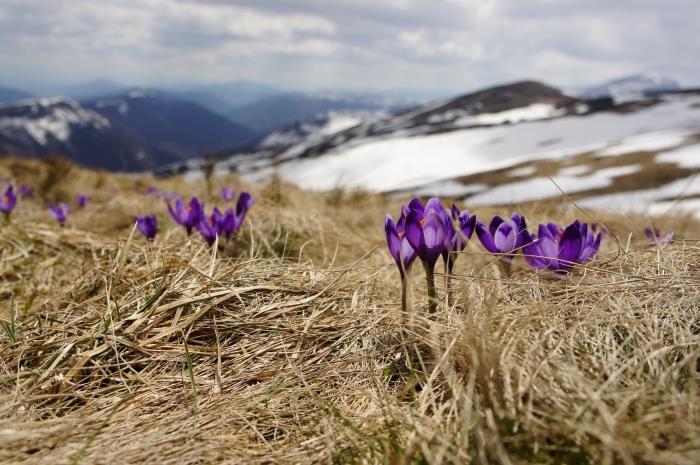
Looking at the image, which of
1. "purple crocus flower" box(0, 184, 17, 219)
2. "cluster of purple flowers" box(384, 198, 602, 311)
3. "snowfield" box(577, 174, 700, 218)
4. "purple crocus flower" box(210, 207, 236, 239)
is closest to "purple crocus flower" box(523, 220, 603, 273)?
"cluster of purple flowers" box(384, 198, 602, 311)

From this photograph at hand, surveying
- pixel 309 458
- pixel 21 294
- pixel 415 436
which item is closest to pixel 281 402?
pixel 309 458

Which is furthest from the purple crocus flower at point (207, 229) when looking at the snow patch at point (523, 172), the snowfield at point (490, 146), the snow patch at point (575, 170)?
the snowfield at point (490, 146)

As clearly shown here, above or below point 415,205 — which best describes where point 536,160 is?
below

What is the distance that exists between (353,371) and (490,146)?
29.8 m

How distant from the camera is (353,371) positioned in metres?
1.75

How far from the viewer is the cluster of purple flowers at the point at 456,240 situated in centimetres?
190

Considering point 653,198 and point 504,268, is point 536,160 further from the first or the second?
point 504,268

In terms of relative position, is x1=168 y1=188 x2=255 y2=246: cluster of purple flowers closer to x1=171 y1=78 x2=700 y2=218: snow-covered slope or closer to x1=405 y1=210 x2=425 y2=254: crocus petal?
x1=405 y1=210 x2=425 y2=254: crocus petal

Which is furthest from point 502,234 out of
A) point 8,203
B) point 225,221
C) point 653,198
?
point 653,198

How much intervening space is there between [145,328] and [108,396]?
0.94ft

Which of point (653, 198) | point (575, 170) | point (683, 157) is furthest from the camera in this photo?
point (683, 157)

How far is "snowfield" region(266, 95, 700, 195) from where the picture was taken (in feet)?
80.0

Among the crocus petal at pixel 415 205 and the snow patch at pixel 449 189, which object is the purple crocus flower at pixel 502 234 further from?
the snow patch at pixel 449 189

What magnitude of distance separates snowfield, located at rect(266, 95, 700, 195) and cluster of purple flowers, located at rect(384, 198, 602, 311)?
64.4ft
